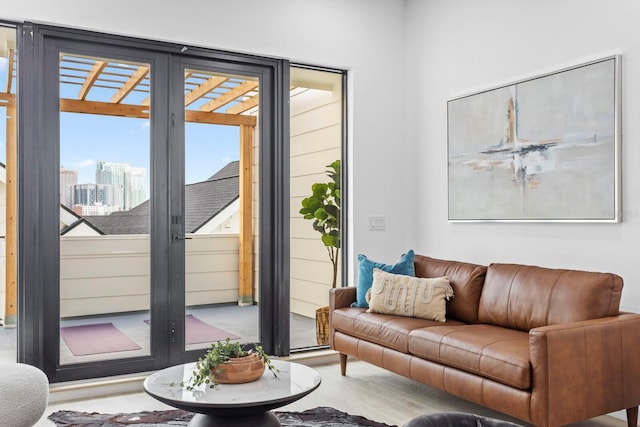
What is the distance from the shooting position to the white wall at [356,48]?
430cm

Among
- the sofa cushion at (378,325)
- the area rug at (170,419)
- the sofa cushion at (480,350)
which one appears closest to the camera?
the sofa cushion at (480,350)

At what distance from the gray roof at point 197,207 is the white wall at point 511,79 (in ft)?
5.21

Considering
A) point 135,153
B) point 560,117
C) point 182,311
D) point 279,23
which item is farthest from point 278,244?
point 560,117

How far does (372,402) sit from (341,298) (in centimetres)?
85

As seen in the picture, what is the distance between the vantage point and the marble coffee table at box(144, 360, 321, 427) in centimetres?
245

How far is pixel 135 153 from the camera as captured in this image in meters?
4.16

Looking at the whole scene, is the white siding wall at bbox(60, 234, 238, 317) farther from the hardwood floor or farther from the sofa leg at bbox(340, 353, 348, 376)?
the sofa leg at bbox(340, 353, 348, 376)

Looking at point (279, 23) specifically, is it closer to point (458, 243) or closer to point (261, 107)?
point (261, 107)

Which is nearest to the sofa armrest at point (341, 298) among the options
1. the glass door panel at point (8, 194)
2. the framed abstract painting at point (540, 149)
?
the framed abstract painting at point (540, 149)

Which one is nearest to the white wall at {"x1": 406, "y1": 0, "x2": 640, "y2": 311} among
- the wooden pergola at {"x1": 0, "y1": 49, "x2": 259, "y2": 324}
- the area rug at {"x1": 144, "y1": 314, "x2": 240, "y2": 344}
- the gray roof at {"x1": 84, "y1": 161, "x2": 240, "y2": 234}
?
the wooden pergola at {"x1": 0, "y1": 49, "x2": 259, "y2": 324}

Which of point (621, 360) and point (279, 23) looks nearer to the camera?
point (621, 360)

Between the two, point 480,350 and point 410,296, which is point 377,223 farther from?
point 480,350

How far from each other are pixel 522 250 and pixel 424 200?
3.56ft

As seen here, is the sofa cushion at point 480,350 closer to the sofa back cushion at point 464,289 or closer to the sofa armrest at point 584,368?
the sofa armrest at point 584,368
